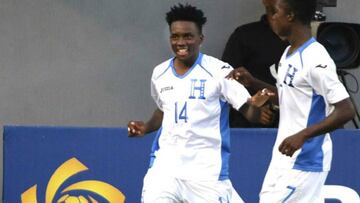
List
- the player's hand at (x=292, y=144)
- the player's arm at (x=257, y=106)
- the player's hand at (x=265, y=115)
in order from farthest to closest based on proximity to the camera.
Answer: the player's hand at (x=265, y=115) < the player's arm at (x=257, y=106) < the player's hand at (x=292, y=144)

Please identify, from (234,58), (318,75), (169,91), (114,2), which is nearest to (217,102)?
(169,91)

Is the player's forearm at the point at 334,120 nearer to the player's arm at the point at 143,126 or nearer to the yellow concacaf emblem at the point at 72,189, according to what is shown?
the player's arm at the point at 143,126

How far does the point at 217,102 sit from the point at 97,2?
3.62 metres

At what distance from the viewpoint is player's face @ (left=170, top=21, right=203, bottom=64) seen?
7742 millimetres

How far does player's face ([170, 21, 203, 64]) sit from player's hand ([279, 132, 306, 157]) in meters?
1.40

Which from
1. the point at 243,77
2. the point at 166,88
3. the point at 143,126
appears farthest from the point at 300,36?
the point at 143,126

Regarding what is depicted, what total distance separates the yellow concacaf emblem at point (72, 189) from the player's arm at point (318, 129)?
3.17m

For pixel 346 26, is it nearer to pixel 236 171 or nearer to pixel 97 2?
pixel 236 171

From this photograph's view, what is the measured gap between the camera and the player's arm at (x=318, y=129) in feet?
21.6

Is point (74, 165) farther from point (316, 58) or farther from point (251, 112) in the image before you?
point (316, 58)

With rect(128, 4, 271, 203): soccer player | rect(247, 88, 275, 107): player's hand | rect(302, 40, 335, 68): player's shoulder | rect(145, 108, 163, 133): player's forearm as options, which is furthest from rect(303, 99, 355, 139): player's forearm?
rect(145, 108, 163, 133): player's forearm

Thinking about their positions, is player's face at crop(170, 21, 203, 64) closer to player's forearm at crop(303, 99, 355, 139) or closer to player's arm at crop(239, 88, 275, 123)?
player's arm at crop(239, 88, 275, 123)

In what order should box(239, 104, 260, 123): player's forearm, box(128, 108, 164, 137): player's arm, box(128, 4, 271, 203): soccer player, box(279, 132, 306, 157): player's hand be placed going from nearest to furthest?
box(279, 132, 306, 157): player's hand
box(239, 104, 260, 123): player's forearm
box(128, 4, 271, 203): soccer player
box(128, 108, 164, 137): player's arm

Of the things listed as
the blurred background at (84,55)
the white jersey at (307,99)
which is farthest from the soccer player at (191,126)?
the blurred background at (84,55)
